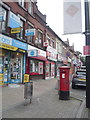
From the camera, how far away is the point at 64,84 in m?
6.82

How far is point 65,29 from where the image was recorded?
5.28 m

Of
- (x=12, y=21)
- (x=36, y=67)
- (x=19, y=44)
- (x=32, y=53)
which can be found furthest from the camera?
(x=36, y=67)

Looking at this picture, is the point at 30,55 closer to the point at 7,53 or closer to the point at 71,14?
the point at 7,53

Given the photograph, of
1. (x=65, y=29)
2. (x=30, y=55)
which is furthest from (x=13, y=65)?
(x=65, y=29)

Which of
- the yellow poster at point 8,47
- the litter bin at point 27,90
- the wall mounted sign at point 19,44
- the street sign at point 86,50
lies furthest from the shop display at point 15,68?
the street sign at point 86,50

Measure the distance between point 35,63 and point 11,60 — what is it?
457 cm

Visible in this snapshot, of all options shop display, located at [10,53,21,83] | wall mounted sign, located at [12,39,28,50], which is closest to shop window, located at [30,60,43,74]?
shop display, located at [10,53,21,83]

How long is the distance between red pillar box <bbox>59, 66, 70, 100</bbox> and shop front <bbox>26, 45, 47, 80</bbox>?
6.43m

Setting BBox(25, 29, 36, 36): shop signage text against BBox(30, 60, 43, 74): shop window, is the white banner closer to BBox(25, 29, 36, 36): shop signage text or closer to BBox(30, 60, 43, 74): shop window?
BBox(25, 29, 36, 36): shop signage text

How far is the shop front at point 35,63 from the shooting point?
13109mm

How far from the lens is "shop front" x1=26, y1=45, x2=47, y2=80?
13.1 metres

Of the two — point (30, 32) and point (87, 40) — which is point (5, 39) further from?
point (87, 40)

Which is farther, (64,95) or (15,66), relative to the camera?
(15,66)

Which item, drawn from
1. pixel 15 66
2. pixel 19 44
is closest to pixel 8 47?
pixel 19 44
